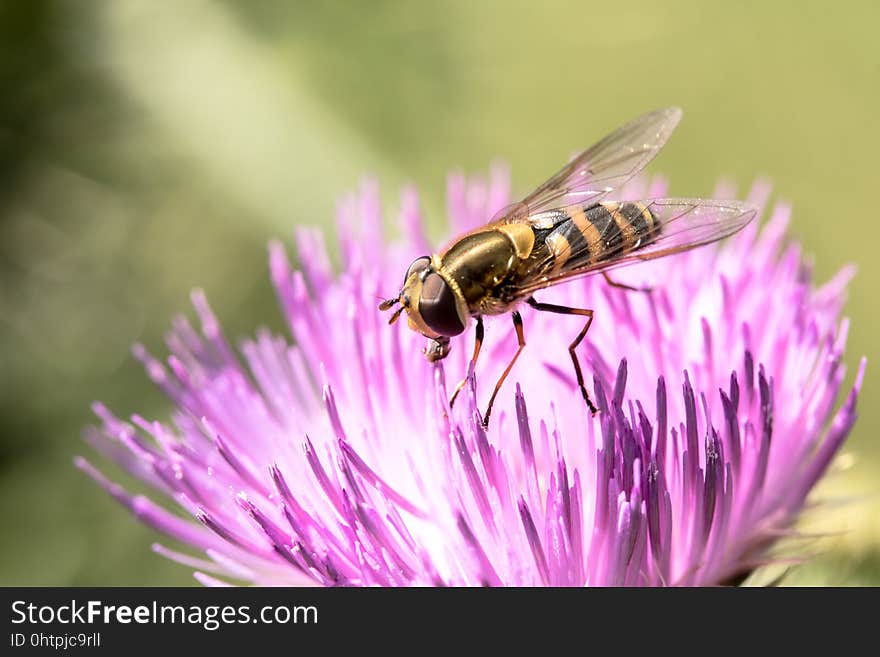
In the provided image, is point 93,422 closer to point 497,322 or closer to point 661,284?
point 497,322

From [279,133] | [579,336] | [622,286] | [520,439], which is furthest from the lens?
[279,133]

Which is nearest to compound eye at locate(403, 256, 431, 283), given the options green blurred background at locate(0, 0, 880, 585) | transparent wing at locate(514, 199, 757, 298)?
transparent wing at locate(514, 199, 757, 298)

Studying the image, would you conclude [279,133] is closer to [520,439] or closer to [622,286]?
[622,286]

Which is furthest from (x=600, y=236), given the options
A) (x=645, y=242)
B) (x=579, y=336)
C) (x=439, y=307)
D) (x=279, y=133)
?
(x=279, y=133)

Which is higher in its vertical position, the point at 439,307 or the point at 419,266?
the point at 419,266

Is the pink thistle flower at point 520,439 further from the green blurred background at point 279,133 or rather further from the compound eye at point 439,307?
the green blurred background at point 279,133

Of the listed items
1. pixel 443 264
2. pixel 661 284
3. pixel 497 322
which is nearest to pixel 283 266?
pixel 497 322

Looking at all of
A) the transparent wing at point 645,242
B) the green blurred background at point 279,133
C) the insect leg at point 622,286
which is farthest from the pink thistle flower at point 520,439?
the green blurred background at point 279,133
